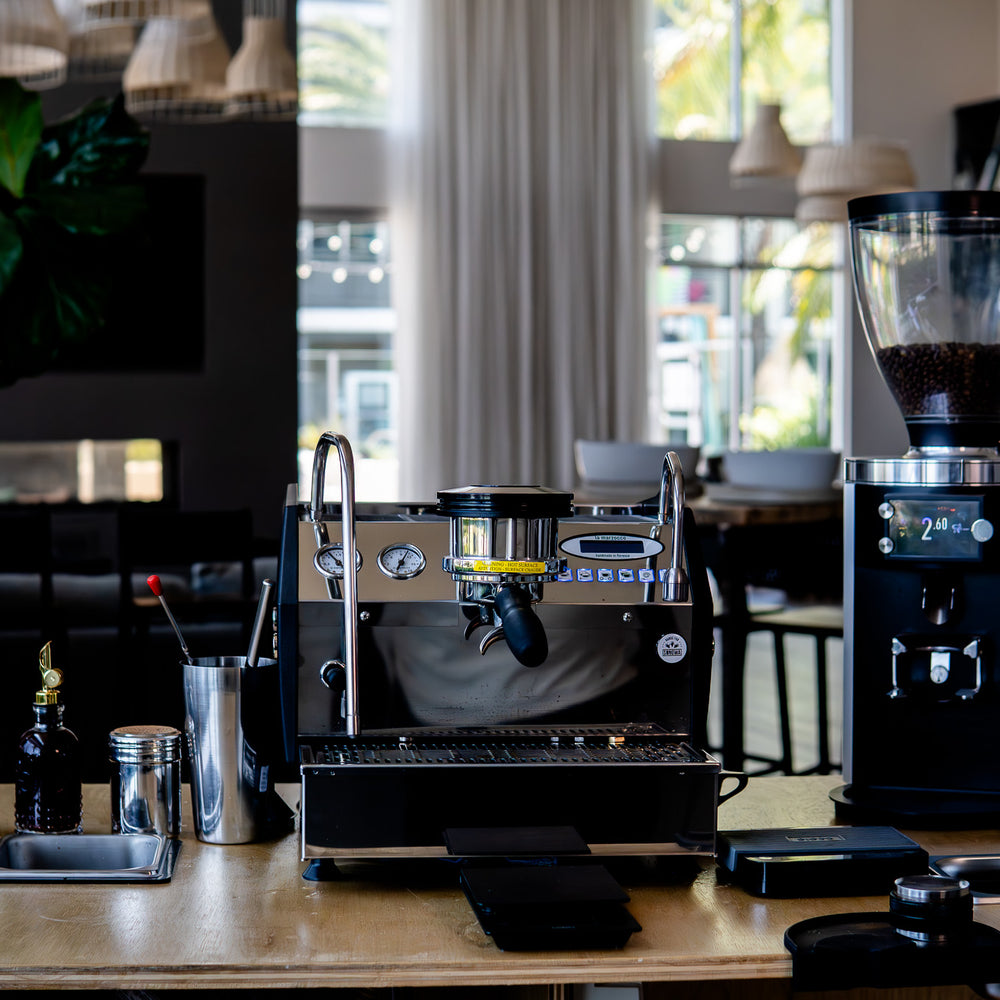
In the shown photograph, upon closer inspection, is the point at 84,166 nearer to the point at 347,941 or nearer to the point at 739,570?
the point at 739,570

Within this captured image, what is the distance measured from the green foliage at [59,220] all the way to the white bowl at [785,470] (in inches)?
110

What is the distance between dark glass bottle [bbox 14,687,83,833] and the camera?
4.44 feet

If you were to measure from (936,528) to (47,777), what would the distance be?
95cm

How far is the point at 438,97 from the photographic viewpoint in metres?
8.31

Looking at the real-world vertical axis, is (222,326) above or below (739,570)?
above

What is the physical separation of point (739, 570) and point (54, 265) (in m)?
1.90

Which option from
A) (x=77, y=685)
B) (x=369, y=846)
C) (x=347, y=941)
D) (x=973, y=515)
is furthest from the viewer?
(x=77, y=685)

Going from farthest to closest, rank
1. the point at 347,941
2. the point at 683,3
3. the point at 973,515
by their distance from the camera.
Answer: the point at 683,3 → the point at 973,515 → the point at 347,941

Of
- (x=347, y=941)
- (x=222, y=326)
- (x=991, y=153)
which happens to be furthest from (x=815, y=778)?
(x=991, y=153)

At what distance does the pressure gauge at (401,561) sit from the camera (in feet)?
4.33

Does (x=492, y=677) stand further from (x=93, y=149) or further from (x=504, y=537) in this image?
(x=93, y=149)

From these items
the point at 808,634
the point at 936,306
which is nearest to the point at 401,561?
the point at 936,306

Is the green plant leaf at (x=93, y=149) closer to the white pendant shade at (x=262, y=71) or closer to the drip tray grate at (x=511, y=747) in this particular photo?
the white pendant shade at (x=262, y=71)

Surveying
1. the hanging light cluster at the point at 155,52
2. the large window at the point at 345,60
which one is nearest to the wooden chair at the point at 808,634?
the hanging light cluster at the point at 155,52
